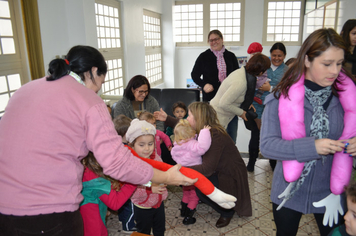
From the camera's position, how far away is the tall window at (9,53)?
3.29m

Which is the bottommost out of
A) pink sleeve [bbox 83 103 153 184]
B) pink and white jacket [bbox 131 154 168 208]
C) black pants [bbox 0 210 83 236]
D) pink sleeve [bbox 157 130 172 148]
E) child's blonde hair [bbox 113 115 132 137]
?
pink and white jacket [bbox 131 154 168 208]

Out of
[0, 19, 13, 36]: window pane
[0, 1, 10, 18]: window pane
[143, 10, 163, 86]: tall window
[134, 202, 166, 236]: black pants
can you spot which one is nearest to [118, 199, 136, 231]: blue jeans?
[134, 202, 166, 236]: black pants

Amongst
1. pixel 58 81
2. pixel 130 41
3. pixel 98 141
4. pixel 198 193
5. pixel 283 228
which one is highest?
pixel 130 41

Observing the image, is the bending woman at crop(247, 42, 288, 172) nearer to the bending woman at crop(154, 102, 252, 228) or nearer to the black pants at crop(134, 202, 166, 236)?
the bending woman at crop(154, 102, 252, 228)

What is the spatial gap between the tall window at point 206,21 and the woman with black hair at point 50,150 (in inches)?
311

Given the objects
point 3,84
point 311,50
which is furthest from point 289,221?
point 3,84

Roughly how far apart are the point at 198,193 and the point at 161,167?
112cm

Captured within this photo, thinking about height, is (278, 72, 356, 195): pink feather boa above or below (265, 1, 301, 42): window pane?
below

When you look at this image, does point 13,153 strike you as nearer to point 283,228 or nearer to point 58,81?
point 58,81

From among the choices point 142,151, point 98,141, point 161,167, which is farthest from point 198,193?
point 98,141

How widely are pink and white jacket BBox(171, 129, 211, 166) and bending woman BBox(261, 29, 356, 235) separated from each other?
87 centimetres

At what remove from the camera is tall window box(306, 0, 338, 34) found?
4480 millimetres

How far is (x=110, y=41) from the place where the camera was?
570cm

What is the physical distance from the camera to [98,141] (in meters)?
1.01
